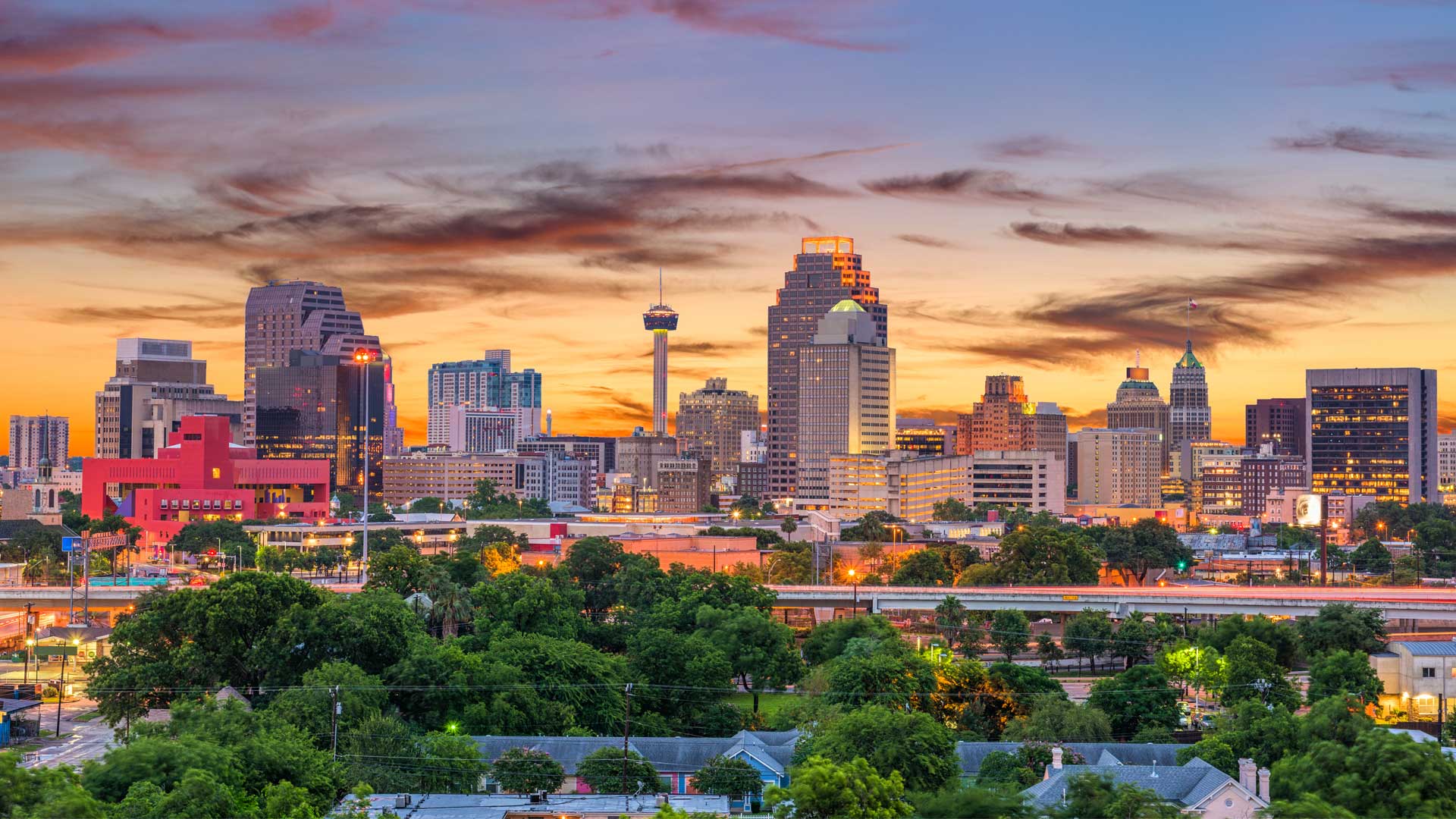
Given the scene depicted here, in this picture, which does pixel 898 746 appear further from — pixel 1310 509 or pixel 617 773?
pixel 1310 509

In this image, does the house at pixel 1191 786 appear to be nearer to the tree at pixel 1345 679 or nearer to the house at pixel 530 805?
the house at pixel 530 805

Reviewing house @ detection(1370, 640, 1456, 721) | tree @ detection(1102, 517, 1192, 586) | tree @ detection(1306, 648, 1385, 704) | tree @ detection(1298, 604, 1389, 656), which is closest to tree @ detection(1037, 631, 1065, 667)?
tree @ detection(1298, 604, 1389, 656)

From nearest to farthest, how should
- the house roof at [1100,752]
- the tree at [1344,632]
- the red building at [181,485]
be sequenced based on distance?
the house roof at [1100,752] < the tree at [1344,632] < the red building at [181,485]

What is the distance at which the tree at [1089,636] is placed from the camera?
330 ft

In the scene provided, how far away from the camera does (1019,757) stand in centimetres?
6175

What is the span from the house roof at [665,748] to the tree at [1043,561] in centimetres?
6484

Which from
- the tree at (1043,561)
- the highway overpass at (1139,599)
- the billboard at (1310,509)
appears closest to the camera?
the highway overpass at (1139,599)

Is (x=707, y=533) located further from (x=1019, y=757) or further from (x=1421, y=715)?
(x=1019, y=757)

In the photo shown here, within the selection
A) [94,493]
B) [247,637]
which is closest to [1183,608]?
[247,637]

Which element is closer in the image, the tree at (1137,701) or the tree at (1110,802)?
the tree at (1110,802)

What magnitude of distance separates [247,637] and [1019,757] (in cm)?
3695

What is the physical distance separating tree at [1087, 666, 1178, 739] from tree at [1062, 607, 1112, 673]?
78.0 ft

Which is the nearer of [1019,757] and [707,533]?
[1019,757]

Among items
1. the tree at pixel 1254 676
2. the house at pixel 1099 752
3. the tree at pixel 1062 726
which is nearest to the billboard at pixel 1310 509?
the tree at pixel 1254 676
